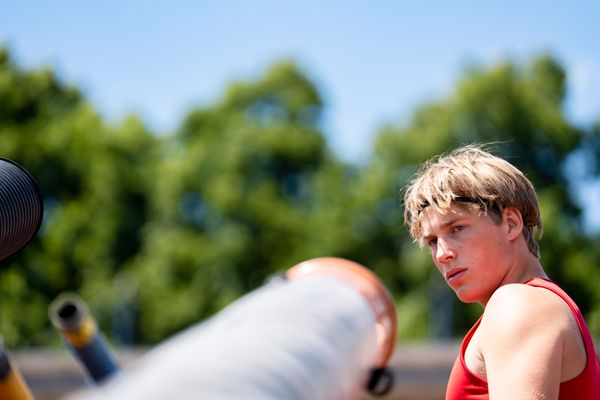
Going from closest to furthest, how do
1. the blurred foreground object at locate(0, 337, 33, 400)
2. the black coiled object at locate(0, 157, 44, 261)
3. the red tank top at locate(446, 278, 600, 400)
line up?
the red tank top at locate(446, 278, 600, 400) → the black coiled object at locate(0, 157, 44, 261) → the blurred foreground object at locate(0, 337, 33, 400)

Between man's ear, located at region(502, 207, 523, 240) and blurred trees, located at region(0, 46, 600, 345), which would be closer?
man's ear, located at region(502, 207, 523, 240)

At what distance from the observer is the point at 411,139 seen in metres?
25.6

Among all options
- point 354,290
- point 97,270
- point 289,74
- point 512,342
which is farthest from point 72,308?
point 289,74

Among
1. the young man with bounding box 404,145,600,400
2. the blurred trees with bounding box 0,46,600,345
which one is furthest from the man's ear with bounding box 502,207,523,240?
the blurred trees with bounding box 0,46,600,345

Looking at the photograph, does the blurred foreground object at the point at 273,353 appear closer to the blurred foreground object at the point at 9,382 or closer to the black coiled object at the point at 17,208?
the black coiled object at the point at 17,208

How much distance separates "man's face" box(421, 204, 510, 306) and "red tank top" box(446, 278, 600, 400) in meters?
0.10

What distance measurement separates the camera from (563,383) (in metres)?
1.68

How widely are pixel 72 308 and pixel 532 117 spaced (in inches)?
921

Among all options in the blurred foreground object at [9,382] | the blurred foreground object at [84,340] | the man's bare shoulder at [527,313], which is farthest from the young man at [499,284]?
the blurred foreground object at [84,340]

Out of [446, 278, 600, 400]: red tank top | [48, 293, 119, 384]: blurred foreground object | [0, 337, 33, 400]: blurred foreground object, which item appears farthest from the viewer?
[48, 293, 119, 384]: blurred foreground object

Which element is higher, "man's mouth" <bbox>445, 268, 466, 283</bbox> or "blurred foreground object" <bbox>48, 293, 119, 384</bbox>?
"man's mouth" <bbox>445, 268, 466, 283</bbox>

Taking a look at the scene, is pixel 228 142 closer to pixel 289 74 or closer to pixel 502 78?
pixel 289 74

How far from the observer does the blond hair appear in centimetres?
181

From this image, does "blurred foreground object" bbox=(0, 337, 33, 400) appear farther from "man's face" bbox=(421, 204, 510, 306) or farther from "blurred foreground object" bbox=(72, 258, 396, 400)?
"man's face" bbox=(421, 204, 510, 306)
